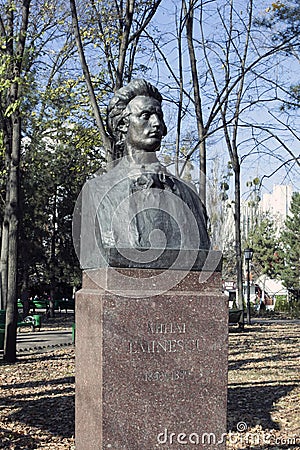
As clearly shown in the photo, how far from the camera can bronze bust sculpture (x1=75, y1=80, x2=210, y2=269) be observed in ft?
15.7

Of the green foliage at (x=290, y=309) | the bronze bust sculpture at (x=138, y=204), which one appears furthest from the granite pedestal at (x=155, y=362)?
the green foliage at (x=290, y=309)

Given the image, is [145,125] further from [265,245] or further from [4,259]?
[265,245]

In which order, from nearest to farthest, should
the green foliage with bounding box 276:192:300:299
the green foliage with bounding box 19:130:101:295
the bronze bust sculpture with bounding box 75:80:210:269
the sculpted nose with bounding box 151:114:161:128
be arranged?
1. the bronze bust sculpture with bounding box 75:80:210:269
2. the sculpted nose with bounding box 151:114:161:128
3. the green foliage with bounding box 19:130:101:295
4. the green foliage with bounding box 276:192:300:299

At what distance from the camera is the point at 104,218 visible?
4934mm

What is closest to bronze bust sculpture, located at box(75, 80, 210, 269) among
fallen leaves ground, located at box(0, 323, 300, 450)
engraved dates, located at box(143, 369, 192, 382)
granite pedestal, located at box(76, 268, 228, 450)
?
granite pedestal, located at box(76, 268, 228, 450)

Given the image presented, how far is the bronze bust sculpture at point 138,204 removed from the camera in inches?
188

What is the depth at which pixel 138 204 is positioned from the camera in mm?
5031

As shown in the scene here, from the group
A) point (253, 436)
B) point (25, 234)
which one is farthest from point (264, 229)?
point (253, 436)

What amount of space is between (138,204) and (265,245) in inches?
2208

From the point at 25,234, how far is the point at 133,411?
24.8m
